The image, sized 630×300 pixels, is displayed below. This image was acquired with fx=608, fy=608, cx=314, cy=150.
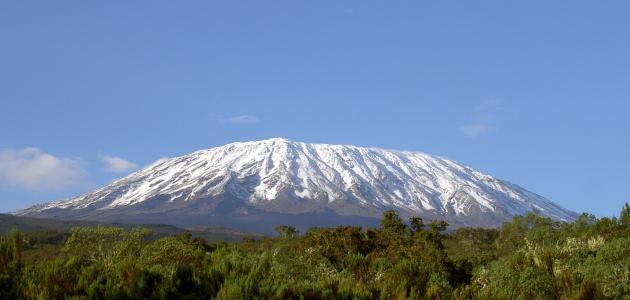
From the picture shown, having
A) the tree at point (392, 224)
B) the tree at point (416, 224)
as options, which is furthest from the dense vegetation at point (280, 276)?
the tree at point (416, 224)

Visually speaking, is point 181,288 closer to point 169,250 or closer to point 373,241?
point 169,250

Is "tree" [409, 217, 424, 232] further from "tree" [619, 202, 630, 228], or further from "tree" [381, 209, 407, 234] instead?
"tree" [619, 202, 630, 228]

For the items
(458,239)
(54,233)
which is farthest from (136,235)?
Result: (54,233)

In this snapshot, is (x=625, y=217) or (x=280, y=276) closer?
(x=280, y=276)

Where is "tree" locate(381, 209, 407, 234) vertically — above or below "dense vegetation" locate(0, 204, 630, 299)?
above

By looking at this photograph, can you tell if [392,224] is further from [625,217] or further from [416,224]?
[625,217]

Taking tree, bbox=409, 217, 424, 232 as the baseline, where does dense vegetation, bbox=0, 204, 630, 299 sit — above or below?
below

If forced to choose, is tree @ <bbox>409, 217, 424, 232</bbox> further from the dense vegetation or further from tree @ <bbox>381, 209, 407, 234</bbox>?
the dense vegetation

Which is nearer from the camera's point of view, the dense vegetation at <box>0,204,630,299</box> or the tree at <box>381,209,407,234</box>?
the dense vegetation at <box>0,204,630,299</box>

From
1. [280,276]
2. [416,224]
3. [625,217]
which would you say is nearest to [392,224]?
[416,224]

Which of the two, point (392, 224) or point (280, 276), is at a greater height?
point (392, 224)

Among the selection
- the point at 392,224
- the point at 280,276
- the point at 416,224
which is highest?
the point at 392,224

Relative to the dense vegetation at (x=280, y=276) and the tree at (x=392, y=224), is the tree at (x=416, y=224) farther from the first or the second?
the dense vegetation at (x=280, y=276)

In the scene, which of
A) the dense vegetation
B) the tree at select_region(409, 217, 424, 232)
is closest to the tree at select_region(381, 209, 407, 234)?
the tree at select_region(409, 217, 424, 232)
